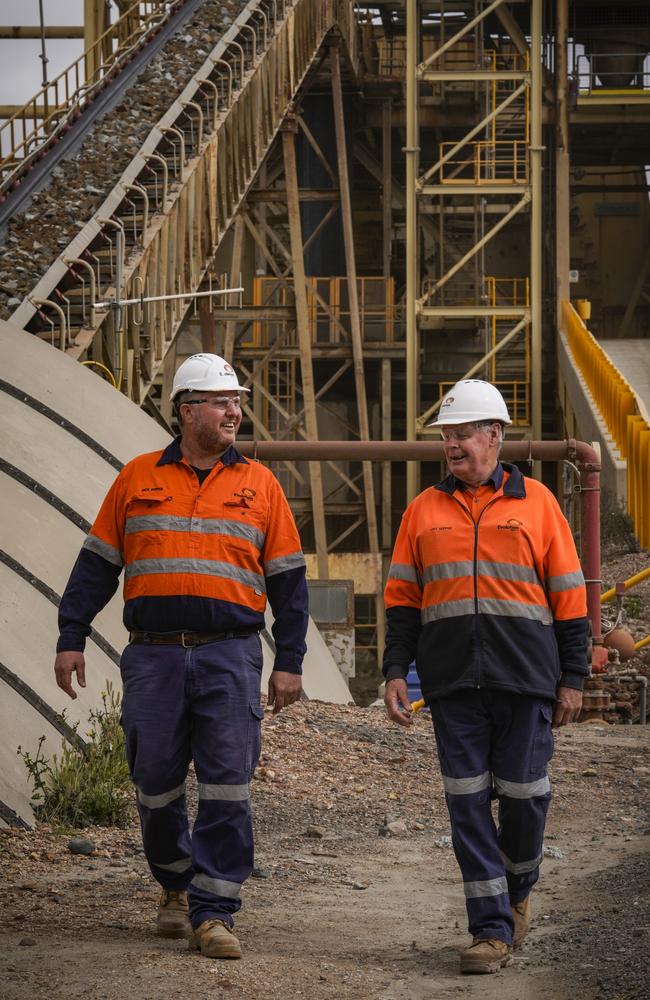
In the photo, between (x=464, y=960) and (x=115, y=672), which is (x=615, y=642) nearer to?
(x=115, y=672)

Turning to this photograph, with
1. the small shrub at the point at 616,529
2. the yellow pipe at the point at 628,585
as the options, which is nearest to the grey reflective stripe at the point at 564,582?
the yellow pipe at the point at 628,585

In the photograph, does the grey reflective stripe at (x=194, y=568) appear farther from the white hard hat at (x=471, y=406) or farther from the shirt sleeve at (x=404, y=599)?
the white hard hat at (x=471, y=406)

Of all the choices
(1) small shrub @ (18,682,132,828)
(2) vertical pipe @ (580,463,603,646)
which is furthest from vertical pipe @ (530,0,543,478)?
(1) small shrub @ (18,682,132,828)

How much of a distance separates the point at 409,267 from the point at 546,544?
21.8 meters

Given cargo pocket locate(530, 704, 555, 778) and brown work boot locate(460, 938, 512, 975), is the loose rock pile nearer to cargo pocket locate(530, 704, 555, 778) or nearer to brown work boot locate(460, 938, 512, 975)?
cargo pocket locate(530, 704, 555, 778)

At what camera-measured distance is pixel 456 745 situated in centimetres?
498

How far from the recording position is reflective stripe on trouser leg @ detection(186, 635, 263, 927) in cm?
492

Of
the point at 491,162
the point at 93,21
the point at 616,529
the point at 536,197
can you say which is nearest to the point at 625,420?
the point at 616,529

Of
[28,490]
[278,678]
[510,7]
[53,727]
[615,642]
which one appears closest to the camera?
[278,678]

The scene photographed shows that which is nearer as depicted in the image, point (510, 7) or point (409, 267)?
point (409, 267)

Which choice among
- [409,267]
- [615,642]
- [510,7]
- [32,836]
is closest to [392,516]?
[409,267]

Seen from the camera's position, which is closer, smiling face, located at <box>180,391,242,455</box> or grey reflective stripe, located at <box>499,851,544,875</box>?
grey reflective stripe, located at <box>499,851,544,875</box>

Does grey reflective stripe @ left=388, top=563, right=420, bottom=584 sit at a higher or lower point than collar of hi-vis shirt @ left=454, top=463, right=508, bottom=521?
lower

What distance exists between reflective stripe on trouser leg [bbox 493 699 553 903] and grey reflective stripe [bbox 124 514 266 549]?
105cm
